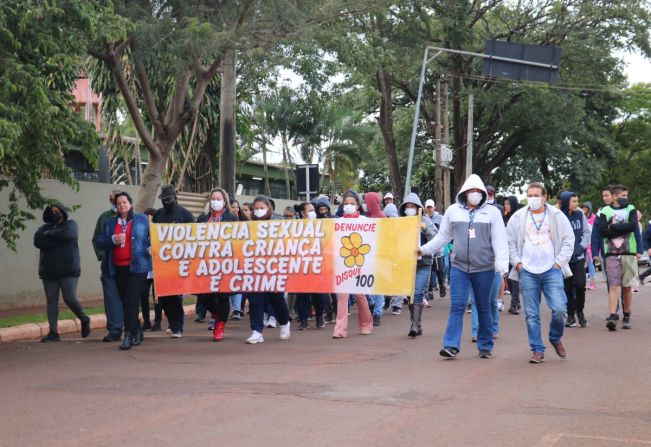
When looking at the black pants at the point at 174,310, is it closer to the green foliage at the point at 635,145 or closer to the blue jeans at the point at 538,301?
the blue jeans at the point at 538,301

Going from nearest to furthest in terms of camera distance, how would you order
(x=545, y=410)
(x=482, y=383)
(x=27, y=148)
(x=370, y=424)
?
(x=370, y=424) < (x=545, y=410) < (x=482, y=383) < (x=27, y=148)

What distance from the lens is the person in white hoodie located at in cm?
980

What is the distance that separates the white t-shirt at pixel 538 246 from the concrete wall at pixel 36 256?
27.0ft

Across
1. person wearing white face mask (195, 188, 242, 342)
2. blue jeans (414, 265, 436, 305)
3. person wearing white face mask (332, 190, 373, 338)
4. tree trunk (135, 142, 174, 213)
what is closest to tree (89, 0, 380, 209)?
tree trunk (135, 142, 174, 213)

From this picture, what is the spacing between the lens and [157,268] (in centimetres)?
1255

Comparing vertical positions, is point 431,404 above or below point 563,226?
below

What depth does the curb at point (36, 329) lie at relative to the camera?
1318 centimetres

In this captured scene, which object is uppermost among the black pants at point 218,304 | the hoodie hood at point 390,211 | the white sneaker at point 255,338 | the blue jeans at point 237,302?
the hoodie hood at point 390,211

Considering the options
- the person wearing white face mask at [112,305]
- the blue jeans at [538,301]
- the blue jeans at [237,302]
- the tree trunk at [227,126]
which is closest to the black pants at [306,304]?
the blue jeans at [237,302]

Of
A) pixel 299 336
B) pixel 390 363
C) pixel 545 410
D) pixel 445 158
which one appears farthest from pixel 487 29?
pixel 545 410

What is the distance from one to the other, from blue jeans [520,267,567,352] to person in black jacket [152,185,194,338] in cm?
495

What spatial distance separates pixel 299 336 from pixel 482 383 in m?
4.47

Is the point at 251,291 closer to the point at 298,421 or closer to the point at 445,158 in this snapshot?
the point at 298,421

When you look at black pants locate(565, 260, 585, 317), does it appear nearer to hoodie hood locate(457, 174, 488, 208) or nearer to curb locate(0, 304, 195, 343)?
hoodie hood locate(457, 174, 488, 208)
